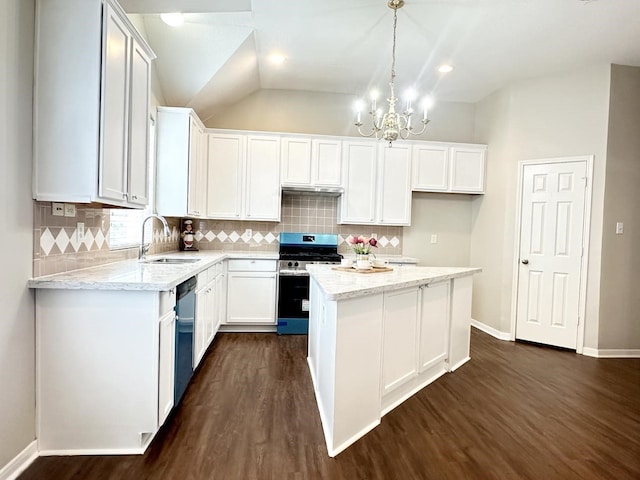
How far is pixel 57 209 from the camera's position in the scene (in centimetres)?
200

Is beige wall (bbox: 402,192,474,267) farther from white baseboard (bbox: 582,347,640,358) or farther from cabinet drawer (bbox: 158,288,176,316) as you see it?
cabinet drawer (bbox: 158,288,176,316)

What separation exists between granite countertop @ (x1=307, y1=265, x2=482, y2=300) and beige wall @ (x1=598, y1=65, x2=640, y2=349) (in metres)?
1.84

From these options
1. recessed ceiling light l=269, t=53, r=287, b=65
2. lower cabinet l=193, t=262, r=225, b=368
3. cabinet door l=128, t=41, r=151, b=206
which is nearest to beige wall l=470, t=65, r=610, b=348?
recessed ceiling light l=269, t=53, r=287, b=65

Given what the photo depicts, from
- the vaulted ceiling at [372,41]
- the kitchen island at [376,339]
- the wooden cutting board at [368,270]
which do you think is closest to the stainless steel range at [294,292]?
the kitchen island at [376,339]

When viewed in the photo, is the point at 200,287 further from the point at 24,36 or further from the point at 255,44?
the point at 255,44

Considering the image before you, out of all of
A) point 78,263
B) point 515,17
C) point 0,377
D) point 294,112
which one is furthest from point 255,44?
point 0,377

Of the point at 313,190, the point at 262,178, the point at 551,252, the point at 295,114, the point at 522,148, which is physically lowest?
the point at 551,252

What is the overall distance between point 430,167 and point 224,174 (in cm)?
261

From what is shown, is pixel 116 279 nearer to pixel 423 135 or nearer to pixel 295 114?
pixel 295 114

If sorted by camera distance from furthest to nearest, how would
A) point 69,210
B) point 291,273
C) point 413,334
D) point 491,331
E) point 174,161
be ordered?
1. point 491,331
2. point 291,273
3. point 174,161
4. point 413,334
5. point 69,210

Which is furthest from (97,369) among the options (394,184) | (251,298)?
(394,184)

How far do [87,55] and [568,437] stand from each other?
3.47 meters

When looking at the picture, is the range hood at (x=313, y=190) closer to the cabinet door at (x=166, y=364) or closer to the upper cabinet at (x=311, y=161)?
the upper cabinet at (x=311, y=161)

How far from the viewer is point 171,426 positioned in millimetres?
2143
